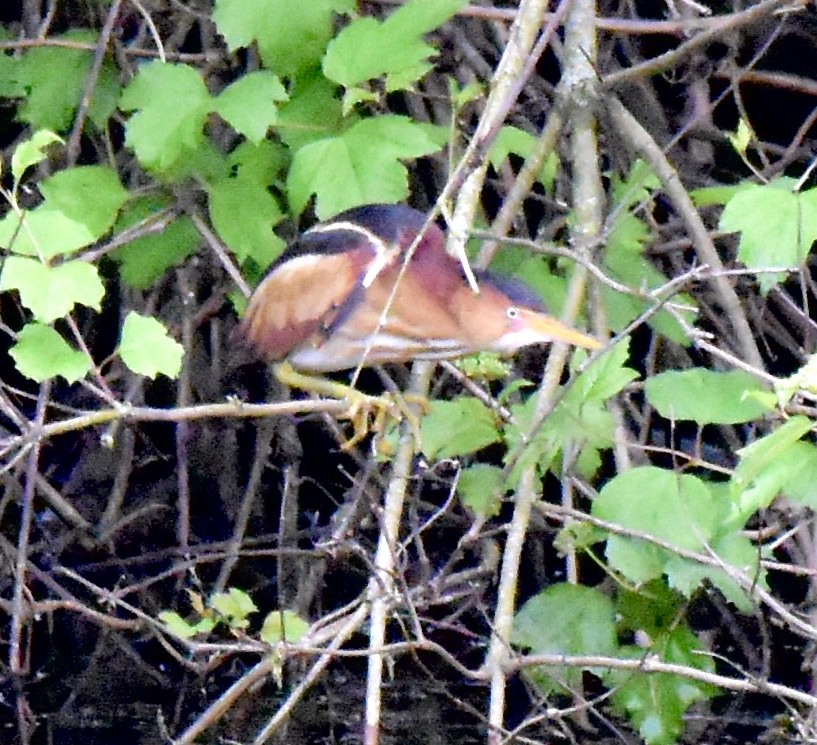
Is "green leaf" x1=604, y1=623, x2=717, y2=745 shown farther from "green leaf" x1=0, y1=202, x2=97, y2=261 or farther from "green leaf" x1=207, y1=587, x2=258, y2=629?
"green leaf" x1=0, y1=202, x2=97, y2=261

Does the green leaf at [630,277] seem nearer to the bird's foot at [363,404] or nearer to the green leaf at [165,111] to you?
the bird's foot at [363,404]

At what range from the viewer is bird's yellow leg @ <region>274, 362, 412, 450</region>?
89.8 inches

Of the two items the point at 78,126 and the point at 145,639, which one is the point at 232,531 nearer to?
the point at 145,639

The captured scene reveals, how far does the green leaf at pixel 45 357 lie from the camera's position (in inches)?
70.3

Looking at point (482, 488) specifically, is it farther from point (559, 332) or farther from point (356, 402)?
point (356, 402)

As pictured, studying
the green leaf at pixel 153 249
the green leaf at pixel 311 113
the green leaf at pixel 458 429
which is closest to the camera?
the green leaf at pixel 458 429

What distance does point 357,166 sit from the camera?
2264 millimetres

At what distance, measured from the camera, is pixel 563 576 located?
10.5 ft

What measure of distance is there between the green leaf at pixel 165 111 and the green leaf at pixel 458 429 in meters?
0.64

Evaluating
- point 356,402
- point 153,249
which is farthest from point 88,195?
point 356,402

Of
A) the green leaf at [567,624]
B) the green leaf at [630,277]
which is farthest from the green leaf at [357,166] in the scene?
the green leaf at [567,624]

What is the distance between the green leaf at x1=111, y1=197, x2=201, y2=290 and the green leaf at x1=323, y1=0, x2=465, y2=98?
1.54ft

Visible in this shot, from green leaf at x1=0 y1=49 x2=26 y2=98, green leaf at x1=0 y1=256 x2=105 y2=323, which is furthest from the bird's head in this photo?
green leaf at x1=0 y1=49 x2=26 y2=98

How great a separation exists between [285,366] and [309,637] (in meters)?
0.60
